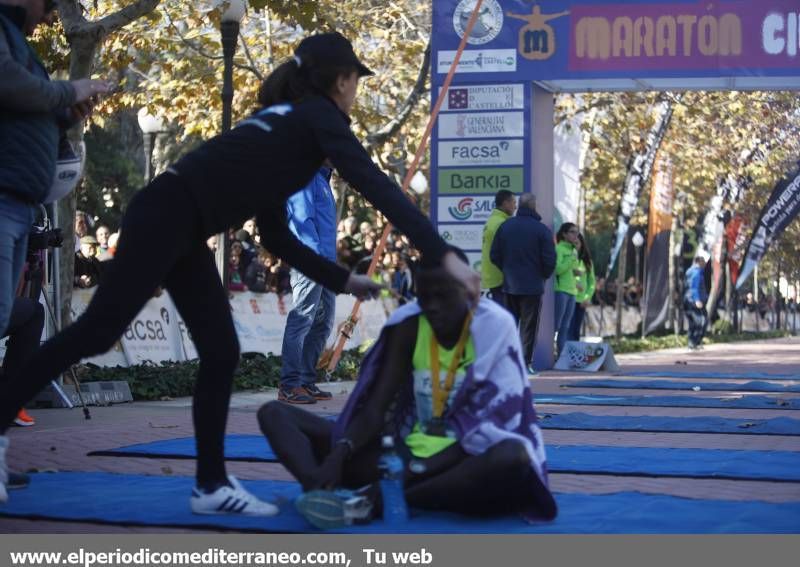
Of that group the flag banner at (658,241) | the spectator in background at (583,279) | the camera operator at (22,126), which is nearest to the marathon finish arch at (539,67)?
the spectator in background at (583,279)

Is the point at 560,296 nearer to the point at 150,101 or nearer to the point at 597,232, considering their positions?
the point at 150,101

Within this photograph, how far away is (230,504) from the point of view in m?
5.33

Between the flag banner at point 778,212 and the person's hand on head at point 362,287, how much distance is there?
92.0ft

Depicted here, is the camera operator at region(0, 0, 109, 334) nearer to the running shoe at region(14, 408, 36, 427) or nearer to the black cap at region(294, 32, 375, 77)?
the black cap at region(294, 32, 375, 77)

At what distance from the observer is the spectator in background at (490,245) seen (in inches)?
667

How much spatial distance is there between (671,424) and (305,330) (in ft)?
9.85

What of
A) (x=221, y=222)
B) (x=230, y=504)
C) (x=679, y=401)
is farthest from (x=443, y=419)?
(x=679, y=401)

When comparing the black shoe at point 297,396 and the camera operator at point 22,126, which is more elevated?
the camera operator at point 22,126

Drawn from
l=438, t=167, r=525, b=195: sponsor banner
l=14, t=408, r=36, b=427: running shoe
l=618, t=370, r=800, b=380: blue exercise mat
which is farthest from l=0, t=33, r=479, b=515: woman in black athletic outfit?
l=438, t=167, r=525, b=195: sponsor banner

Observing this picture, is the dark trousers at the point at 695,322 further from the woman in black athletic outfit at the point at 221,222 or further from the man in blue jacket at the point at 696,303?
the woman in black athletic outfit at the point at 221,222

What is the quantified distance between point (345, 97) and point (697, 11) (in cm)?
1352

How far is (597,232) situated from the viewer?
51.4 metres

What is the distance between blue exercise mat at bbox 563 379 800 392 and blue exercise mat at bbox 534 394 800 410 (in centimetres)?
136

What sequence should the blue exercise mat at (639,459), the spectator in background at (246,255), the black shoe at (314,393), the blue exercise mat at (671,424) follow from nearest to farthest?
the blue exercise mat at (639,459)
the blue exercise mat at (671,424)
the black shoe at (314,393)
the spectator in background at (246,255)
